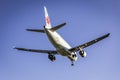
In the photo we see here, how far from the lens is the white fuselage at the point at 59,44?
80062mm

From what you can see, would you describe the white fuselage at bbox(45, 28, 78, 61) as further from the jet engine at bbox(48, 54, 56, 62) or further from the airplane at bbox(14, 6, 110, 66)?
the jet engine at bbox(48, 54, 56, 62)

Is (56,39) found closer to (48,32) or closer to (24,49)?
(48,32)

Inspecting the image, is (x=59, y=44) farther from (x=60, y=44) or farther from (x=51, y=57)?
(x=51, y=57)

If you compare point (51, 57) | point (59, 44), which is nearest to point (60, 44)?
point (59, 44)

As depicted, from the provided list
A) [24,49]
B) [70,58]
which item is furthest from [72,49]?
[24,49]

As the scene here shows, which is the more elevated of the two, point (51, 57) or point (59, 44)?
point (59, 44)

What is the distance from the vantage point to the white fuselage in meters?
80.1

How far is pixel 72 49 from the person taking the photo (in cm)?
8194

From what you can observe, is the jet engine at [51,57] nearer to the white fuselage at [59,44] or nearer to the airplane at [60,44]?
the airplane at [60,44]

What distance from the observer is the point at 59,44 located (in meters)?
81.1

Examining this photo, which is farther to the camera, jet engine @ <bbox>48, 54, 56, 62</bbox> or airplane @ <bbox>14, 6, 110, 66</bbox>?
jet engine @ <bbox>48, 54, 56, 62</bbox>

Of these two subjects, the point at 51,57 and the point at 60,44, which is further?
the point at 51,57

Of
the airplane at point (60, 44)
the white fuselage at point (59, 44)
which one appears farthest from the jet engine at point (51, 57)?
the white fuselage at point (59, 44)

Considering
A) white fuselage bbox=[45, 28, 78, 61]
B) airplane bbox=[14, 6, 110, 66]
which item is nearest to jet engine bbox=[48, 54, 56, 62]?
airplane bbox=[14, 6, 110, 66]
